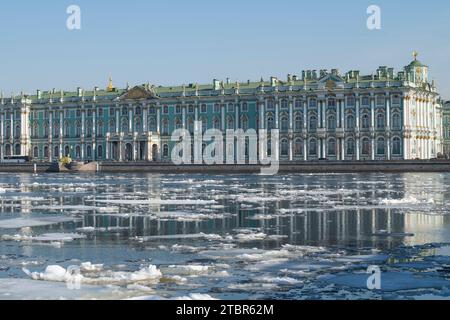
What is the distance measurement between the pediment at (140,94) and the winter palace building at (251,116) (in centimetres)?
12

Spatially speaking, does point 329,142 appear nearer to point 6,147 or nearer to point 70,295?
point 6,147

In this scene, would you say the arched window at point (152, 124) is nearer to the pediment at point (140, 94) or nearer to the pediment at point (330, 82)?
the pediment at point (140, 94)

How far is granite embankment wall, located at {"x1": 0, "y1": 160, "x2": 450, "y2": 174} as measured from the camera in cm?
6969

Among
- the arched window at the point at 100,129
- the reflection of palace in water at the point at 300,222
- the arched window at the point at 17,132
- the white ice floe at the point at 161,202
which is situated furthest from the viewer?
the arched window at the point at 17,132

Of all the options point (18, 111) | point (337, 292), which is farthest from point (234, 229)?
point (18, 111)

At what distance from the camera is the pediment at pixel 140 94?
93188 mm

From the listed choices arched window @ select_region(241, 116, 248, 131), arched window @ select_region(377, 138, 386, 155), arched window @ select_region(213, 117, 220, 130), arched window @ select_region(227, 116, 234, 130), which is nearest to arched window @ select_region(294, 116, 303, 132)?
arched window @ select_region(241, 116, 248, 131)

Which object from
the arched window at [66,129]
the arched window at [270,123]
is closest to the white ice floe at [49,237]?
the arched window at [270,123]

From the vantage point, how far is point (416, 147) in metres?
82.3

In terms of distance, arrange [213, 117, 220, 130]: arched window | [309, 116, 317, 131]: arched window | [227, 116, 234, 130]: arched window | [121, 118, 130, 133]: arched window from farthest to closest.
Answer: [121, 118, 130, 133]: arched window < [213, 117, 220, 130]: arched window < [227, 116, 234, 130]: arched window < [309, 116, 317, 131]: arched window

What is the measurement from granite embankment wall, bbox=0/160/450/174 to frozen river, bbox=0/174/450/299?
1909 inches

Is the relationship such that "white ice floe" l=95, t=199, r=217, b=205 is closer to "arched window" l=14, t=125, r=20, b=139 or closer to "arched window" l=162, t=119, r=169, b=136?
"arched window" l=162, t=119, r=169, b=136

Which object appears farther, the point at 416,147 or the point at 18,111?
the point at 18,111
